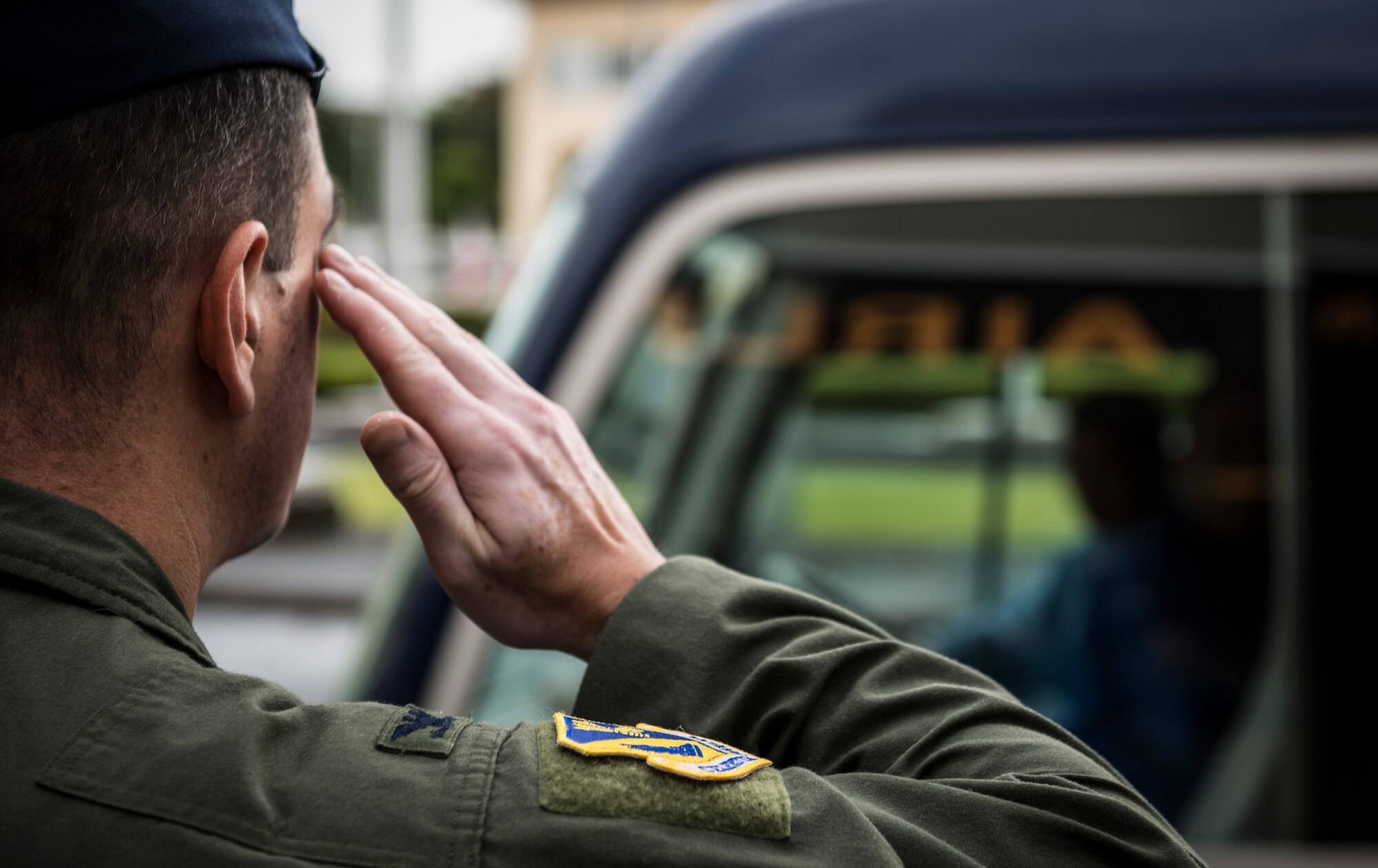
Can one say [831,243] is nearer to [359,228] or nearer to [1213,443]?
[1213,443]

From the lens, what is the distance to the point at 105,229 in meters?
1.04

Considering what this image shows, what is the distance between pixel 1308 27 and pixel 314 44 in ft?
5.79

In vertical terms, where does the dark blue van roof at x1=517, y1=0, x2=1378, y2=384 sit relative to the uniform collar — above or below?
above

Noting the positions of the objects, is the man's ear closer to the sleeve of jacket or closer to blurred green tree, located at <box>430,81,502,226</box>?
the sleeve of jacket

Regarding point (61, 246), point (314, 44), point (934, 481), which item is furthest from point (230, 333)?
point (934, 481)

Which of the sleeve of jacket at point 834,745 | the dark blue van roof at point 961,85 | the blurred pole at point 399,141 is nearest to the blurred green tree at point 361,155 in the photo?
the blurred pole at point 399,141

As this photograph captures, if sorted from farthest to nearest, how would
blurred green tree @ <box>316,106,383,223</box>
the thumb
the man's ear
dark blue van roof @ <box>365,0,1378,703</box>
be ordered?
blurred green tree @ <box>316,106,383,223</box> → dark blue van roof @ <box>365,0,1378,703</box> → the thumb → the man's ear

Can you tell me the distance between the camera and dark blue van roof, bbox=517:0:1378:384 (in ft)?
7.25

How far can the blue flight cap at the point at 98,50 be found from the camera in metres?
1.01

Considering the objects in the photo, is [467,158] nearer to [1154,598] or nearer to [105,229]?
[1154,598]

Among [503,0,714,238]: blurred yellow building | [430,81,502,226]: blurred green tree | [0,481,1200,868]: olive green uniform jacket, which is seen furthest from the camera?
[430,81,502,226]: blurred green tree

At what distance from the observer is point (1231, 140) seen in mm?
2221

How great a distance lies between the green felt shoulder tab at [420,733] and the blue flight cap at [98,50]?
1.85 ft

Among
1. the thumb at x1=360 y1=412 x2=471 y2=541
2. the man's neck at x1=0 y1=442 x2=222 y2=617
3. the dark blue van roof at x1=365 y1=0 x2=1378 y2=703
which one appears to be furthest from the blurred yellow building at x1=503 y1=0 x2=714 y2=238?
the man's neck at x1=0 y1=442 x2=222 y2=617
